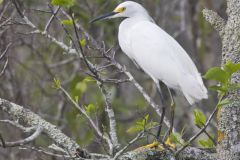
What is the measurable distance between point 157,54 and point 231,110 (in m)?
1.25

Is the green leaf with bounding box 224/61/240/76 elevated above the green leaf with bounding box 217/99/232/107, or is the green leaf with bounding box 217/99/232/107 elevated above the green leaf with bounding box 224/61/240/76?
the green leaf with bounding box 224/61/240/76

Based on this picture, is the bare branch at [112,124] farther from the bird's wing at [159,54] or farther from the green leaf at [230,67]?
the bird's wing at [159,54]

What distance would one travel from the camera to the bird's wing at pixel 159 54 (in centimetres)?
355

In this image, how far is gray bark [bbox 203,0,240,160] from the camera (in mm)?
2520

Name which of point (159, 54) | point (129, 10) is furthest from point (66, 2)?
point (129, 10)

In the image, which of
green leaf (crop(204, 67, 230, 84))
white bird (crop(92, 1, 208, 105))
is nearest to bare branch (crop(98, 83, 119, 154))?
green leaf (crop(204, 67, 230, 84))

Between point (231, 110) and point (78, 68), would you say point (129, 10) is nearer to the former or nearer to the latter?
point (78, 68)

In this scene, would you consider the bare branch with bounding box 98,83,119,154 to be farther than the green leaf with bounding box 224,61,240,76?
Yes

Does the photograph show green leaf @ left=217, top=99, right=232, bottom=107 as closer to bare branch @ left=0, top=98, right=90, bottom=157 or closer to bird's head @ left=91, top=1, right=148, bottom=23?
bare branch @ left=0, top=98, right=90, bottom=157

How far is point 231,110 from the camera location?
2.52m

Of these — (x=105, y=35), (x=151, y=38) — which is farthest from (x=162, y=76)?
(x=105, y=35)

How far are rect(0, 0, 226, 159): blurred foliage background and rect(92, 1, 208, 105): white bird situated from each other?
660 mm

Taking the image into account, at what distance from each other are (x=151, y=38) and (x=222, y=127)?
52.6 inches

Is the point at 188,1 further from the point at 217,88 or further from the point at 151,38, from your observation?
the point at 217,88
